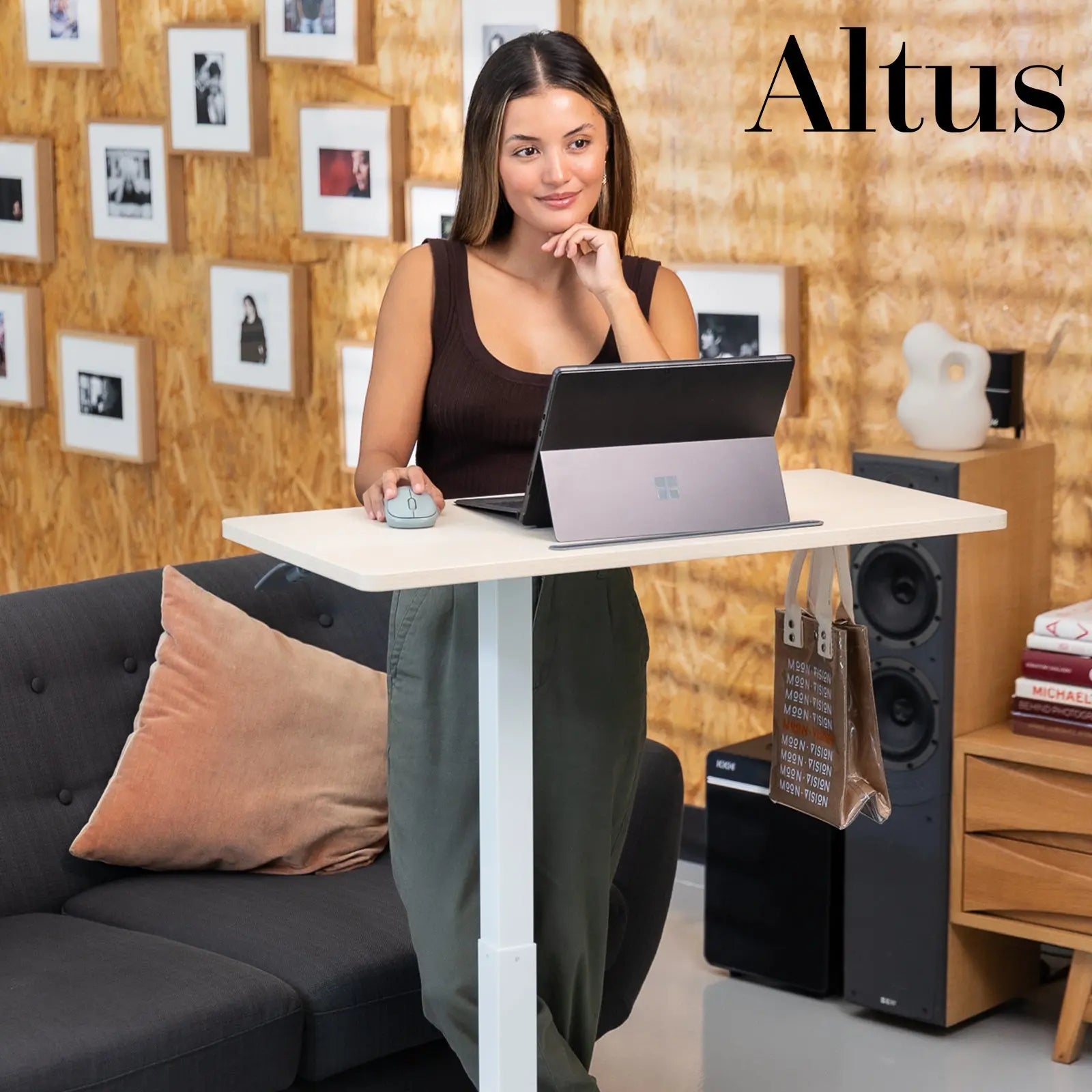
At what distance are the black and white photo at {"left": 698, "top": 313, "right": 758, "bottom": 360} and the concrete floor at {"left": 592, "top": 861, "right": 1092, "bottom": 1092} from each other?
1.32 meters

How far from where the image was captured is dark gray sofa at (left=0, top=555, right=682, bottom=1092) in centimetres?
237

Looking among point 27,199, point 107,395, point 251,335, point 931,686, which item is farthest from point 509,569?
point 27,199

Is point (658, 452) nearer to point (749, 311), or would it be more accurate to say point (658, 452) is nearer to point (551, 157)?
point (551, 157)

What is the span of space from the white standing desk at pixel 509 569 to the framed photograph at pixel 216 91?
3007 millimetres

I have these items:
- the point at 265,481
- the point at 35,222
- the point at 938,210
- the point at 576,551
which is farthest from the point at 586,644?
the point at 35,222

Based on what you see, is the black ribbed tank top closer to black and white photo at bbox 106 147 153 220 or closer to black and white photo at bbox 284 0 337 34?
black and white photo at bbox 284 0 337 34

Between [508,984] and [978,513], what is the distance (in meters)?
0.71

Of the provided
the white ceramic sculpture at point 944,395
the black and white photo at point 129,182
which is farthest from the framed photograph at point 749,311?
the black and white photo at point 129,182

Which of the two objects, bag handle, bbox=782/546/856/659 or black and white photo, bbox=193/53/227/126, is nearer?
bag handle, bbox=782/546/856/659

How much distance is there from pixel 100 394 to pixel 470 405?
134 inches

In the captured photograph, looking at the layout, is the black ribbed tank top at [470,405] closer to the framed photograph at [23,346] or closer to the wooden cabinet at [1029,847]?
the wooden cabinet at [1029,847]

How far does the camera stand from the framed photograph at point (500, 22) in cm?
414

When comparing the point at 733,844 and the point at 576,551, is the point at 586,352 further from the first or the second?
the point at 733,844

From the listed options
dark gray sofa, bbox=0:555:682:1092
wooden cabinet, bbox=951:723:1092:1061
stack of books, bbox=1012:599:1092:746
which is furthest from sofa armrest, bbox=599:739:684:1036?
stack of books, bbox=1012:599:1092:746
